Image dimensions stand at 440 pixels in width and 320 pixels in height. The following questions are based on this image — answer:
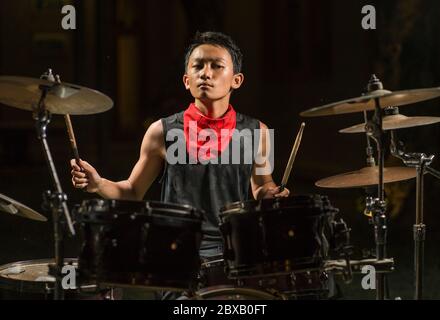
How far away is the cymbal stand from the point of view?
4195 mm

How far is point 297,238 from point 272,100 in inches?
371

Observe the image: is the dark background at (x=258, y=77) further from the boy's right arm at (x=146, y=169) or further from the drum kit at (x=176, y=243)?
the drum kit at (x=176, y=243)

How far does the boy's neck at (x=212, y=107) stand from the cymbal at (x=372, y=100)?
0.54m

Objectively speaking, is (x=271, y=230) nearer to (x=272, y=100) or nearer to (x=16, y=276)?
(x=16, y=276)

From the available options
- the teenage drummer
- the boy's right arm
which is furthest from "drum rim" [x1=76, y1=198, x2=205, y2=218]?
the boy's right arm

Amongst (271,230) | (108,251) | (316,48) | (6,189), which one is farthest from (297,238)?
(316,48)

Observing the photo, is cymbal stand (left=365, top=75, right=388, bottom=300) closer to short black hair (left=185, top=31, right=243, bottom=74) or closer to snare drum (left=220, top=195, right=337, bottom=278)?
snare drum (left=220, top=195, right=337, bottom=278)

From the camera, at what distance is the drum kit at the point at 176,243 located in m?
3.76

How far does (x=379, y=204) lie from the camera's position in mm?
4223

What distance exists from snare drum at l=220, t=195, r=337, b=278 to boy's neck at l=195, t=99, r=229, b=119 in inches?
28.0
